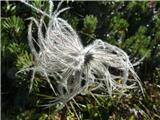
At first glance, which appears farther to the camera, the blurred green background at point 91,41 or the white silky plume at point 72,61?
the blurred green background at point 91,41

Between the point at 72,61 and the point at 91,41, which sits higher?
the point at 91,41

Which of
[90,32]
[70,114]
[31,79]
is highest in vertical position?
[90,32]

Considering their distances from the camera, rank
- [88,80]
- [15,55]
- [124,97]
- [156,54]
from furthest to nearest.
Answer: [156,54], [124,97], [15,55], [88,80]

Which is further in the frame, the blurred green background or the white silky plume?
the blurred green background

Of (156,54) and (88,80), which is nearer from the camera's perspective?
(88,80)

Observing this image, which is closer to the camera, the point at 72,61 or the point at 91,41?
the point at 72,61

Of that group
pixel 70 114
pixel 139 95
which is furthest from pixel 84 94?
pixel 139 95

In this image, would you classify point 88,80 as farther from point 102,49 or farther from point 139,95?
point 139,95

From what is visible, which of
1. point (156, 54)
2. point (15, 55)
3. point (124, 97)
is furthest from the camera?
point (156, 54)
